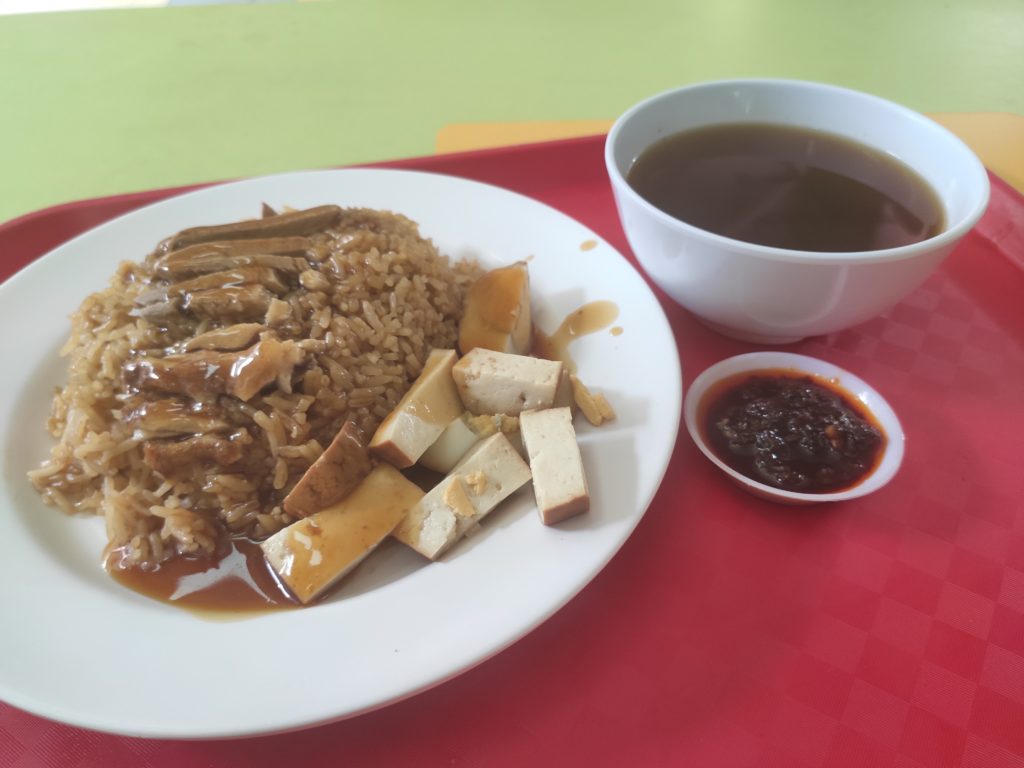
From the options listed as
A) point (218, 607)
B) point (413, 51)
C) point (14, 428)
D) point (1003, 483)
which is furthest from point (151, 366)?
point (413, 51)

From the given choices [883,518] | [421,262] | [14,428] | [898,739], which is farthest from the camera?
[421,262]

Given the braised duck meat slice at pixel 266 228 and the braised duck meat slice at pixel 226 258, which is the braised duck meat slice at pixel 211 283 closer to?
the braised duck meat slice at pixel 226 258

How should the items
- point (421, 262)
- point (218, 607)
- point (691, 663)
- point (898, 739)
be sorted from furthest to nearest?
1. point (421, 262)
2. point (218, 607)
3. point (691, 663)
4. point (898, 739)

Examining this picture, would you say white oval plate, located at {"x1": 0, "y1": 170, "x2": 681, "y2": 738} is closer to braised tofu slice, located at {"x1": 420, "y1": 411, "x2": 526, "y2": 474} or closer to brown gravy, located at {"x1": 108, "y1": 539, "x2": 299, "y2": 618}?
brown gravy, located at {"x1": 108, "y1": 539, "x2": 299, "y2": 618}

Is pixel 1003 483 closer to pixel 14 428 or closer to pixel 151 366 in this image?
pixel 151 366

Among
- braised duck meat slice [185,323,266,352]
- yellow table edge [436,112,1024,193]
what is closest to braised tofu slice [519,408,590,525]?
braised duck meat slice [185,323,266,352]
